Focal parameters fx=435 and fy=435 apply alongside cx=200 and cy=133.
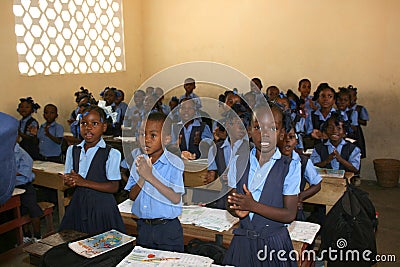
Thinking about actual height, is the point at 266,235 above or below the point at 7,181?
below

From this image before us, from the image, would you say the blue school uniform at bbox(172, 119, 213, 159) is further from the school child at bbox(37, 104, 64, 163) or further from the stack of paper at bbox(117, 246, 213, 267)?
the stack of paper at bbox(117, 246, 213, 267)

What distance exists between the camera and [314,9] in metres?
6.27

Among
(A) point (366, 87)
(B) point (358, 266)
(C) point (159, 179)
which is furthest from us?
(A) point (366, 87)

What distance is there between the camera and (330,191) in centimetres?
337

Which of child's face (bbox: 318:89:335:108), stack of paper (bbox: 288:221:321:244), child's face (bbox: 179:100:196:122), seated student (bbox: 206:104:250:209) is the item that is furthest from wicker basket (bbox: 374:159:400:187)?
stack of paper (bbox: 288:221:321:244)

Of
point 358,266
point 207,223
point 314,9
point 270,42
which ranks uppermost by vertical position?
point 314,9

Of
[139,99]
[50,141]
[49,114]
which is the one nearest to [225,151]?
[50,141]

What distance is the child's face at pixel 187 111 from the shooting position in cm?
465

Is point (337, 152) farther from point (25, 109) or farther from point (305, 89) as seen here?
point (25, 109)

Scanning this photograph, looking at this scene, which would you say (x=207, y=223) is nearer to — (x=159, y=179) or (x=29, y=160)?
(x=159, y=179)

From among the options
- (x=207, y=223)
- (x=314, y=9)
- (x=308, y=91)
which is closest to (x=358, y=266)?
(x=207, y=223)

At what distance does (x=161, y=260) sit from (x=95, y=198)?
1.07 meters

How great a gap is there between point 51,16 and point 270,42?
3.24m

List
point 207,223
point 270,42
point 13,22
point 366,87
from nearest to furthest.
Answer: point 207,223 < point 13,22 < point 366,87 < point 270,42
